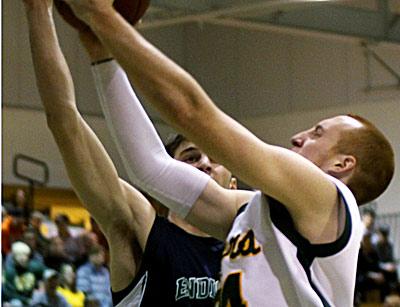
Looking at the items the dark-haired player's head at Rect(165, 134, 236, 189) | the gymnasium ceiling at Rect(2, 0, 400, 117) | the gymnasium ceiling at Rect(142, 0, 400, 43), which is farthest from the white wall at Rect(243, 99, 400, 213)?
the dark-haired player's head at Rect(165, 134, 236, 189)

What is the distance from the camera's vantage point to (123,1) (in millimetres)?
2809

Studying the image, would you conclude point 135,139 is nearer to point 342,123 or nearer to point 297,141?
point 297,141

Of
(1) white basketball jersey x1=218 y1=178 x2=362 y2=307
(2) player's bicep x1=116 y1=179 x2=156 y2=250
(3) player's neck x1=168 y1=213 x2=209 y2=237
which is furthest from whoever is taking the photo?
(3) player's neck x1=168 y1=213 x2=209 y2=237

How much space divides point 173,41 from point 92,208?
14772 millimetres

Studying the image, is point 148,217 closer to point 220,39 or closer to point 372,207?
point 372,207

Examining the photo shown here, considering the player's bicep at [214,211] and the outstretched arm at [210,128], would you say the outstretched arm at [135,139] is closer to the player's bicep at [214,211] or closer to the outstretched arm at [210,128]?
the player's bicep at [214,211]

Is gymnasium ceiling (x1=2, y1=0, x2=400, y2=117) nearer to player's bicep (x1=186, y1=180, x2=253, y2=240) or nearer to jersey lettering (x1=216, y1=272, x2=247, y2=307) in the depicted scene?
player's bicep (x1=186, y1=180, x2=253, y2=240)

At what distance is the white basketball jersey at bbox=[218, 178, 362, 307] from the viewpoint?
8.42 ft

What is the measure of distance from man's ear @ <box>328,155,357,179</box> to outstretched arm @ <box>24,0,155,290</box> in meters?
0.78

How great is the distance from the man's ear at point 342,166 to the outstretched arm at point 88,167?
2.55ft

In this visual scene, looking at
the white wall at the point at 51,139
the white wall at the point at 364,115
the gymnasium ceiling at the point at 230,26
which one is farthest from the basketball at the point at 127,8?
the white wall at the point at 364,115

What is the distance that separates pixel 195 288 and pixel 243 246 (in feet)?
1.95

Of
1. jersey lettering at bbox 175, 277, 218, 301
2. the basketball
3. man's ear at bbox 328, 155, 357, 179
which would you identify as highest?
the basketball

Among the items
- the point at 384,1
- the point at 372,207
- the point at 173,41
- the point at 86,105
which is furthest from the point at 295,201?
the point at 173,41
